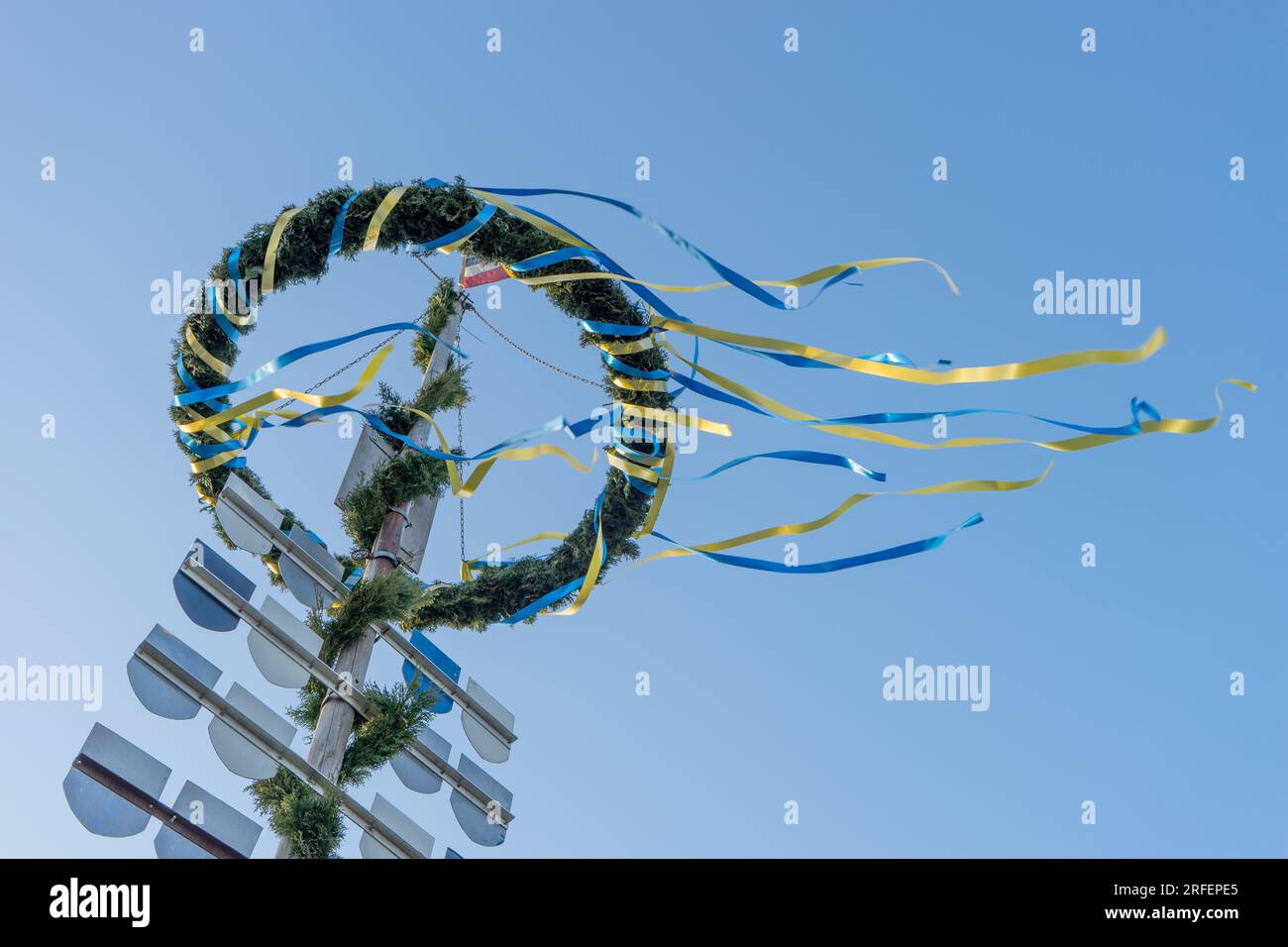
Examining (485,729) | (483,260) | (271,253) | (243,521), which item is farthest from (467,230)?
(485,729)

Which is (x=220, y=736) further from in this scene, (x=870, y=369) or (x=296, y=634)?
(x=870, y=369)

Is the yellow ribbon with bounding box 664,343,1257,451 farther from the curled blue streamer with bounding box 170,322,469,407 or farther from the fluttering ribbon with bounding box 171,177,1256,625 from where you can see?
the curled blue streamer with bounding box 170,322,469,407

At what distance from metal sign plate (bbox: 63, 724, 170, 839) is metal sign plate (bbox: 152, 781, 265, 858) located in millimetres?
90

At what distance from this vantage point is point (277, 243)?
5.52 metres

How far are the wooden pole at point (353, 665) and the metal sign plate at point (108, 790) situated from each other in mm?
550

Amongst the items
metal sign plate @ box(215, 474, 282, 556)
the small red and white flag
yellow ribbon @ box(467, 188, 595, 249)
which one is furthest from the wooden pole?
yellow ribbon @ box(467, 188, 595, 249)

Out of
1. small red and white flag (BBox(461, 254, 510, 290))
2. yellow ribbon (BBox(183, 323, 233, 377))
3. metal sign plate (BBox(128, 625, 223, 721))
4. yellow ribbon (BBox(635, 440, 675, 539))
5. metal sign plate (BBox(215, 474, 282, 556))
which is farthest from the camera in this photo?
small red and white flag (BBox(461, 254, 510, 290))

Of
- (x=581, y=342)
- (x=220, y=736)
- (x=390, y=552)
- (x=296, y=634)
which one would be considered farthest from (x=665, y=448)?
(x=220, y=736)

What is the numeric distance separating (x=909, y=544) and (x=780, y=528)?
525 millimetres

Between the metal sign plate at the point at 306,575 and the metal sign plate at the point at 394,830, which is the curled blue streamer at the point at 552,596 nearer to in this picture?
the metal sign plate at the point at 306,575

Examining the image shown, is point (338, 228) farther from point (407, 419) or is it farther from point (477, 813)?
point (477, 813)

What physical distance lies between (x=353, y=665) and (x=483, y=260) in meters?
2.01

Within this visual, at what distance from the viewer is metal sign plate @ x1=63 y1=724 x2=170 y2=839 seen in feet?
12.9

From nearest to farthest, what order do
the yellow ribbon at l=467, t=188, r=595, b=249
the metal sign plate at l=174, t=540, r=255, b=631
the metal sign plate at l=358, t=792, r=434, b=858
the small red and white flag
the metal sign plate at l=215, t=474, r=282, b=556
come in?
the metal sign plate at l=358, t=792, r=434, b=858 < the metal sign plate at l=174, t=540, r=255, b=631 < the yellow ribbon at l=467, t=188, r=595, b=249 < the metal sign plate at l=215, t=474, r=282, b=556 < the small red and white flag
